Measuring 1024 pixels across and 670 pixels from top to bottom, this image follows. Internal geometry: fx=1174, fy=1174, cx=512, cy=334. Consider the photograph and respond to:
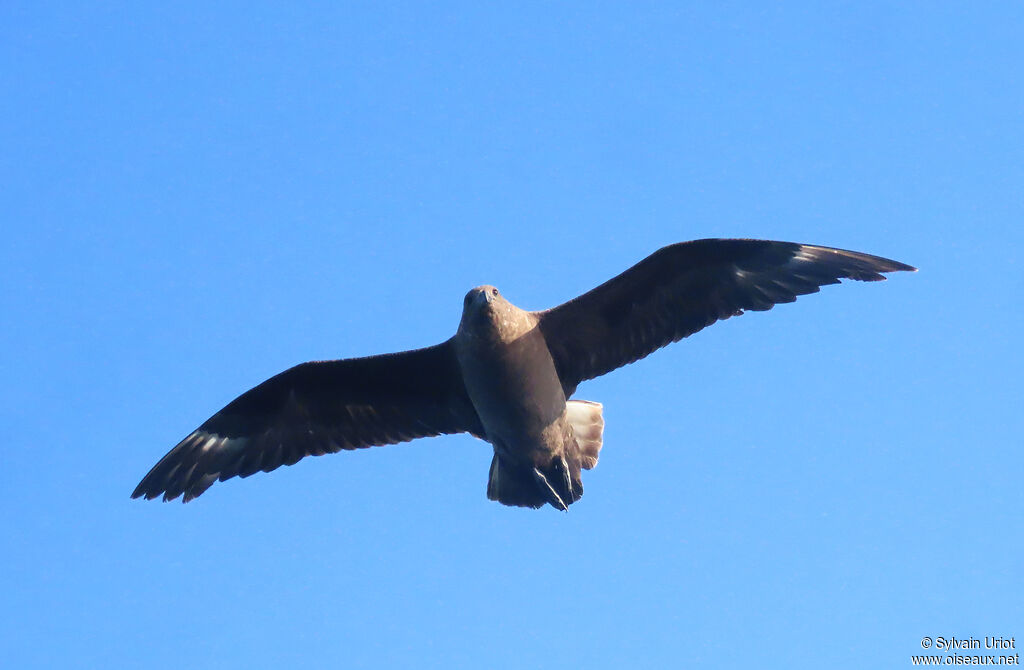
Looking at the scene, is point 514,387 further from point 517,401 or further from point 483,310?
point 483,310

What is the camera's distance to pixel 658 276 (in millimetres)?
7715

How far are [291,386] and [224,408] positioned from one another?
52 cm

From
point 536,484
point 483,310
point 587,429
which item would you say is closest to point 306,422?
point 536,484

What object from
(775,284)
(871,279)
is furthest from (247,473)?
(871,279)

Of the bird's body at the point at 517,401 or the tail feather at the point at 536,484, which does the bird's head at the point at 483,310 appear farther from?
the tail feather at the point at 536,484

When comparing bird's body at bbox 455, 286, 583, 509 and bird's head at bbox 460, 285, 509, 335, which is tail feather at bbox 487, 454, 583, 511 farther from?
bird's head at bbox 460, 285, 509, 335

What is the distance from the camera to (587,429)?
315 inches

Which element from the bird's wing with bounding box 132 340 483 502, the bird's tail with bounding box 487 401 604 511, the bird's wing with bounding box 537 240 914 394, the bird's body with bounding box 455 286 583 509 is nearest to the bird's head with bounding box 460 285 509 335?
the bird's body with bounding box 455 286 583 509

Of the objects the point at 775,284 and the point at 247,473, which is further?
the point at 247,473

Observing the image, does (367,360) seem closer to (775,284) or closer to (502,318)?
(502,318)

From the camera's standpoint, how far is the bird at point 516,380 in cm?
742

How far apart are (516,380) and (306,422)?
1.80 m

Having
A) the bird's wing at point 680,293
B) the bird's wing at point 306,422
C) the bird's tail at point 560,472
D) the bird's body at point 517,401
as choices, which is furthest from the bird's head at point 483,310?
the bird's tail at point 560,472

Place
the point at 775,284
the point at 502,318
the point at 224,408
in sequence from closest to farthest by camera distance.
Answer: the point at 502,318 < the point at 775,284 < the point at 224,408
